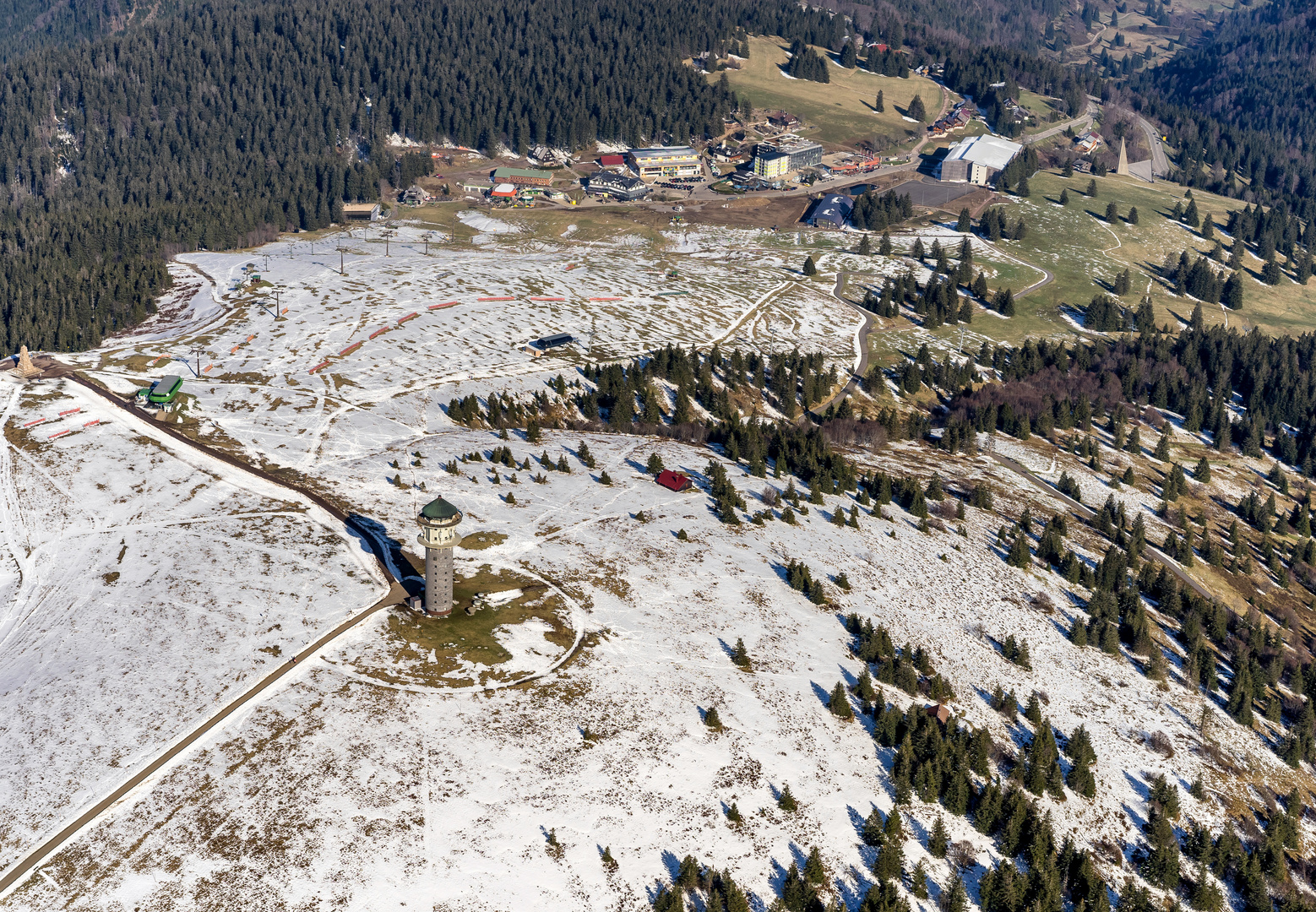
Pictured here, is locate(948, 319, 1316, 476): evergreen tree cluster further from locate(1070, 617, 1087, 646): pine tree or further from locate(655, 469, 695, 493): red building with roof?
locate(655, 469, 695, 493): red building with roof

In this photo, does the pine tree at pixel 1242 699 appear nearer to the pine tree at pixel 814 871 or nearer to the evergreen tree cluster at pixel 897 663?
the evergreen tree cluster at pixel 897 663

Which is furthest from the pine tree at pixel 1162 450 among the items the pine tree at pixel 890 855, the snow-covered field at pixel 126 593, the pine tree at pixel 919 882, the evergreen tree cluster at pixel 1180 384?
the snow-covered field at pixel 126 593

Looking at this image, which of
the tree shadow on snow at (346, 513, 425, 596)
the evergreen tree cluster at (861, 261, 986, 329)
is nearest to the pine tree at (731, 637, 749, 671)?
the tree shadow on snow at (346, 513, 425, 596)

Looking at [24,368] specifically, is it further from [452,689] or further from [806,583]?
[806,583]

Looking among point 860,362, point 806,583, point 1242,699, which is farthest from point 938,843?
point 860,362

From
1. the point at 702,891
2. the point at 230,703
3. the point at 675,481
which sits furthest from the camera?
the point at 675,481

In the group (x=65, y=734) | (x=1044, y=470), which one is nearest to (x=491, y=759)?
(x=65, y=734)
